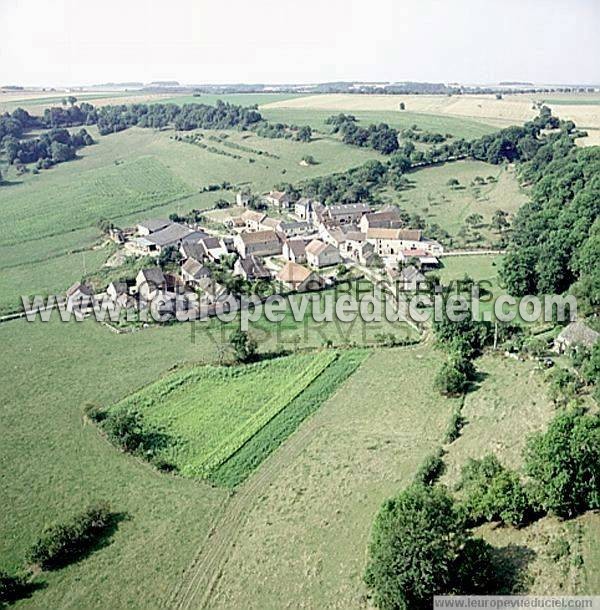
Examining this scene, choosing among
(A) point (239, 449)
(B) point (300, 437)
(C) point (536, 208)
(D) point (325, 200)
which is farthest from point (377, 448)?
(D) point (325, 200)

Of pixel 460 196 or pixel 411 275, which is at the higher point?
pixel 460 196

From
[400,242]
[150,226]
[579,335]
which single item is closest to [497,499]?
[579,335]

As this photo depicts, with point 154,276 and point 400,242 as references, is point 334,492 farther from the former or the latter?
point 400,242

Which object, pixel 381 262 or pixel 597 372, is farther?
pixel 381 262

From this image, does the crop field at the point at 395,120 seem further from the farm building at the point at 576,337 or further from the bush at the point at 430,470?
the bush at the point at 430,470

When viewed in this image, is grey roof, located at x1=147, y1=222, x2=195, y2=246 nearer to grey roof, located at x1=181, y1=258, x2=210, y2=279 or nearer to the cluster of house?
the cluster of house

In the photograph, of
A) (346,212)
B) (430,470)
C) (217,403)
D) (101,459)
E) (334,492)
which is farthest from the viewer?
(346,212)

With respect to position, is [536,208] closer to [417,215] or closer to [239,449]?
[417,215]

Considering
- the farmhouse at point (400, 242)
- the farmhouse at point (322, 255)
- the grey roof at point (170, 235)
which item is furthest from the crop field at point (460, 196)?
the grey roof at point (170, 235)
